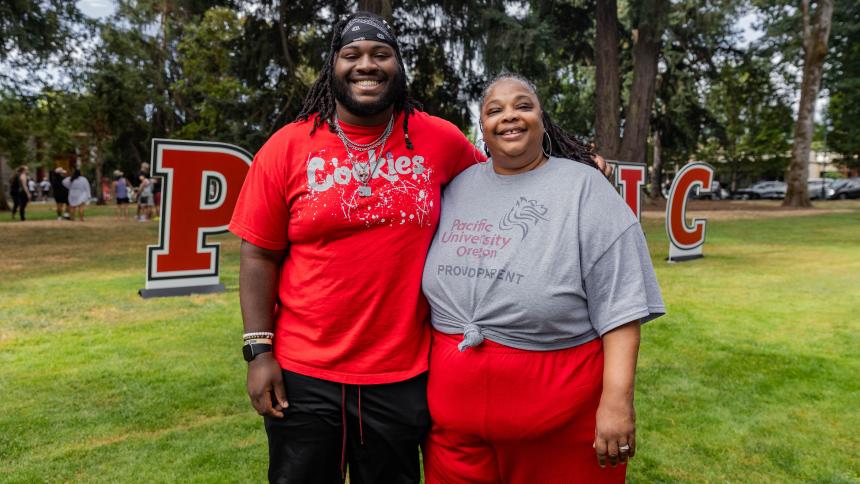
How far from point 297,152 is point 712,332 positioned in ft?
17.4

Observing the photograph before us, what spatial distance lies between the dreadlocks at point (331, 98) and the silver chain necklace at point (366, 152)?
5 cm

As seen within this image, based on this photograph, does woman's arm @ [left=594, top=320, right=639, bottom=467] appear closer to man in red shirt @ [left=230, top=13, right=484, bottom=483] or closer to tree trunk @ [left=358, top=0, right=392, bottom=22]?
man in red shirt @ [left=230, top=13, right=484, bottom=483]

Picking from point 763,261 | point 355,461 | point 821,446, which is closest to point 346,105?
point 355,461

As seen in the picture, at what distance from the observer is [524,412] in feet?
6.30

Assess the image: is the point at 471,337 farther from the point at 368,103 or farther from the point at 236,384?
the point at 236,384

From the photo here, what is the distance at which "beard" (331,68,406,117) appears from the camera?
6.86ft

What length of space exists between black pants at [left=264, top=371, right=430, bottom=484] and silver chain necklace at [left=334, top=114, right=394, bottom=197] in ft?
2.15

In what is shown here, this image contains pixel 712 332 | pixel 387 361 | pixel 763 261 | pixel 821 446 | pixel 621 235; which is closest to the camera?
pixel 621 235

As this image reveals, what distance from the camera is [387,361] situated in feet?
6.82

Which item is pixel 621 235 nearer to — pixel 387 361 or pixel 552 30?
pixel 387 361

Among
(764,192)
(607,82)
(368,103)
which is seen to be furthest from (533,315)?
(764,192)

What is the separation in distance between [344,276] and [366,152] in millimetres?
422

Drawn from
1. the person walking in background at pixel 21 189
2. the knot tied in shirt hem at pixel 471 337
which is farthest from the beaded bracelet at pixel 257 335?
the person walking in background at pixel 21 189

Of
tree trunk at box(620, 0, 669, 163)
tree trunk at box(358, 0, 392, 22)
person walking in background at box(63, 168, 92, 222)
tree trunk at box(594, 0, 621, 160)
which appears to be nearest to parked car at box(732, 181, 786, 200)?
tree trunk at box(620, 0, 669, 163)
